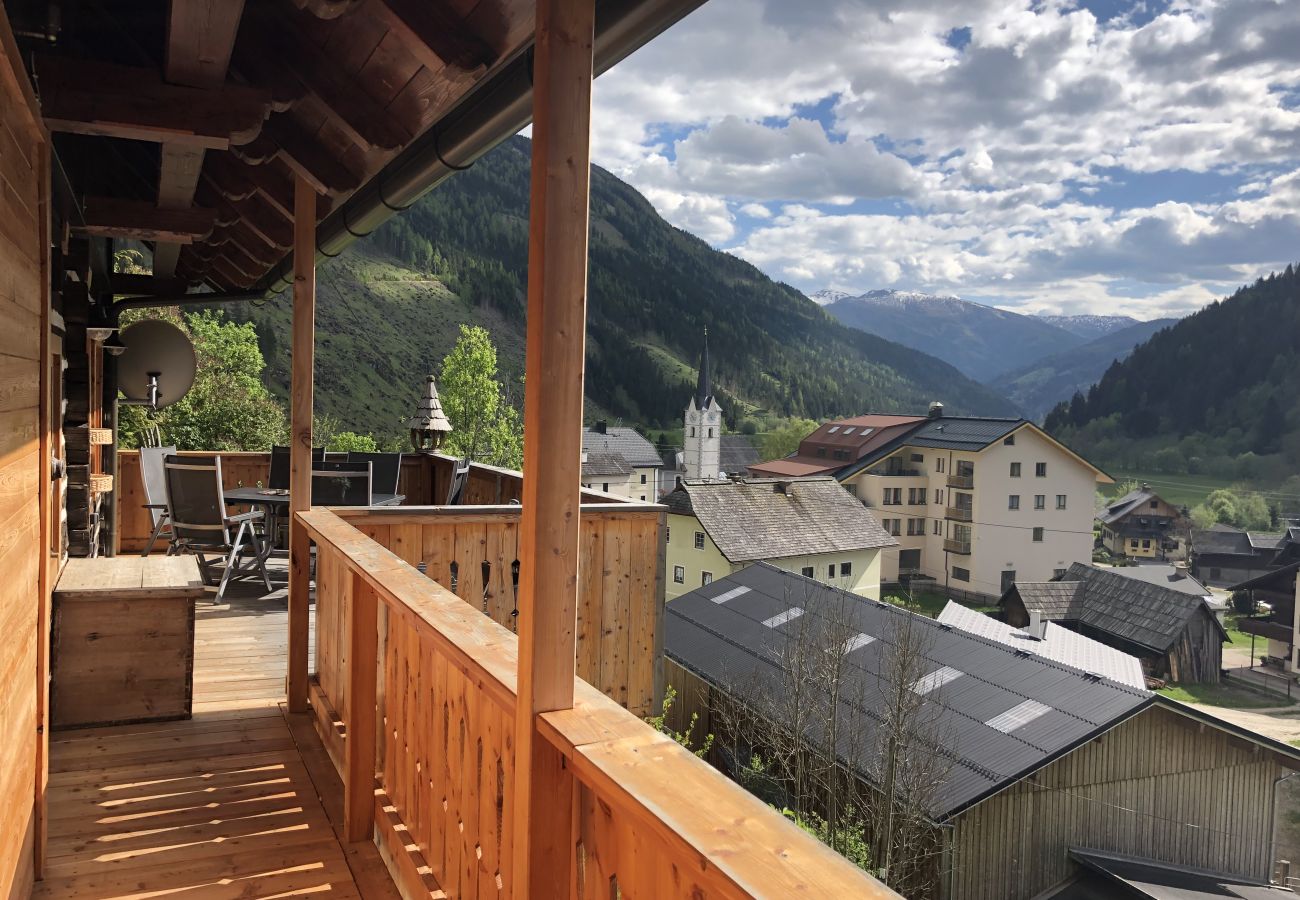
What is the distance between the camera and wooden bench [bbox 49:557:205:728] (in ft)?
11.9

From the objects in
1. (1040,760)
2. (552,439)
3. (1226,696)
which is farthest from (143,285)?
(1226,696)

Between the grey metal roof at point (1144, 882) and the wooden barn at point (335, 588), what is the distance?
1125 centimetres

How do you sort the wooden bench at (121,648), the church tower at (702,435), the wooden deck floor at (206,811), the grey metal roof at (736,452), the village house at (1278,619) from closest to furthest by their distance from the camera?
the wooden deck floor at (206,811), the wooden bench at (121,648), the village house at (1278,619), the church tower at (702,435), the grey metal roof at (736,452)

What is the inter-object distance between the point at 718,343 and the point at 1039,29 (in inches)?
1530

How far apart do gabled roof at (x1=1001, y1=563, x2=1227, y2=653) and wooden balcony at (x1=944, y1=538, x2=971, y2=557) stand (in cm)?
784

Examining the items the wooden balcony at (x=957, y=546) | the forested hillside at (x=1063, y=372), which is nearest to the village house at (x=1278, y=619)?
the wooden balcony at (x=957, y=546)

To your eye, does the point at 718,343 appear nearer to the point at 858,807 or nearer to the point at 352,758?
the point at 858,807

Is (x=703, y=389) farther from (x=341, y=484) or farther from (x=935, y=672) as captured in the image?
(x=341, y=484)

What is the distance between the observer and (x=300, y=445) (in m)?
4.03

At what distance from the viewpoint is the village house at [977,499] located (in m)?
41.5

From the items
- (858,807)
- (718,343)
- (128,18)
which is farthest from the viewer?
(718,343)

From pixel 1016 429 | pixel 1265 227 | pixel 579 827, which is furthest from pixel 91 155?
pixel 1265 227

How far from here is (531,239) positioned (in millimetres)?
1490

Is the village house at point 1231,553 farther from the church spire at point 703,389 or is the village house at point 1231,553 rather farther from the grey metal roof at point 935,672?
the grey metal roof at point 935,672
